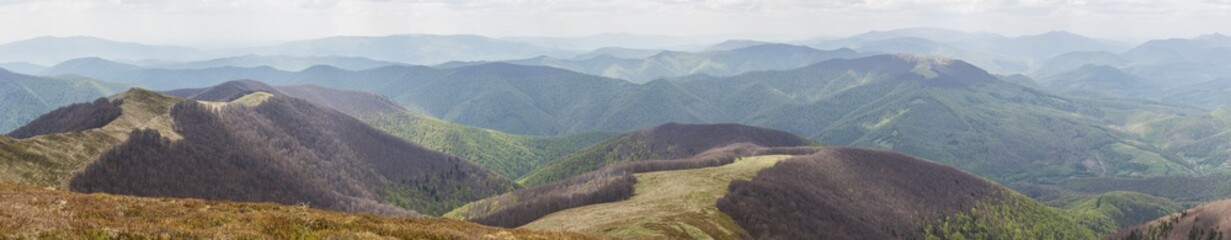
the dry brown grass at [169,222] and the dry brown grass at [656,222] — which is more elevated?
the dry brown grass at [169,222]

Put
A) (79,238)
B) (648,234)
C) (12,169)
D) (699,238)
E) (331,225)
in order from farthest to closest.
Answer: (12,169) → (699,238) → (648,234) → (331,225) → (79,238)

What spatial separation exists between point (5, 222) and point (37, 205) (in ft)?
50.7

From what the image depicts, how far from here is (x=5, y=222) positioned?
42.4 metres

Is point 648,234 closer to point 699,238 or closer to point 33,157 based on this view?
point 699,238

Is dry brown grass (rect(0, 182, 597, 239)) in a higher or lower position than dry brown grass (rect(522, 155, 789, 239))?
higher

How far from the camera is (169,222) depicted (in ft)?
173

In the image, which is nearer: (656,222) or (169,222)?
(169,222)

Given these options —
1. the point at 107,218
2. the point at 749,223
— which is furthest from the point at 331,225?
the point at 749,223

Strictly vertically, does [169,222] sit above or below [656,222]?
above

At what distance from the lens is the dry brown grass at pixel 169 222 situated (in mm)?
41219

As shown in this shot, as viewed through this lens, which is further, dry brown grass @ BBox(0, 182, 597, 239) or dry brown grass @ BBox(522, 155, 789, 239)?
dry brown grass @ BBox(522, 155, 789, 239)

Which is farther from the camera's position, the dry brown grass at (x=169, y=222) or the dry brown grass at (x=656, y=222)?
the dry brown grass at (x=656, y=222)

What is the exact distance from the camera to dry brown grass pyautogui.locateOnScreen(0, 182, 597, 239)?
41219 millimetres

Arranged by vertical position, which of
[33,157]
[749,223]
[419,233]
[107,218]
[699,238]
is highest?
[107,218]
